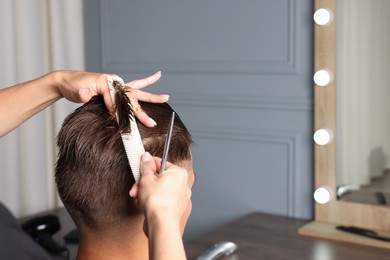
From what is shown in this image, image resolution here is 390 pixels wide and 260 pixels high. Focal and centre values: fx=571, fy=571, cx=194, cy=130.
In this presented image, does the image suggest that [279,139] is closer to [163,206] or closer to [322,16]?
[322,16]

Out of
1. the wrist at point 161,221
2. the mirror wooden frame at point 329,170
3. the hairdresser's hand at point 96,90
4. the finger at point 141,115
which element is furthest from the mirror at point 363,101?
the wrist at point 161,221

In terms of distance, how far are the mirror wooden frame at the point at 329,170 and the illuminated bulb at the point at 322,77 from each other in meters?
0.01

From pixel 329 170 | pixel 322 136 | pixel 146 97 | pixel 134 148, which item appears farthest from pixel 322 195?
pixel 134 148

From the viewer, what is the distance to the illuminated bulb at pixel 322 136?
178cm

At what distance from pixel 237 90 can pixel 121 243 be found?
1.12 metres

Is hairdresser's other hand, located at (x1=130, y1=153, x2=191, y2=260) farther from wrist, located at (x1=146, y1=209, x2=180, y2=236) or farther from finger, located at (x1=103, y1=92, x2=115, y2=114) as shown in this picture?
finger, located at (x1=103, y1=92, x2=115, y2=114)

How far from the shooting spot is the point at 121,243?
933 mm

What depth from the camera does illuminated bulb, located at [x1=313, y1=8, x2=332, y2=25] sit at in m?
1.74

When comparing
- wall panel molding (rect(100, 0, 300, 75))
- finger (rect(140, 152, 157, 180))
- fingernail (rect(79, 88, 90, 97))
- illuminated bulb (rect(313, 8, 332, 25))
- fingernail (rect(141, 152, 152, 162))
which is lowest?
finger (rect(140, 152, 157, 180))

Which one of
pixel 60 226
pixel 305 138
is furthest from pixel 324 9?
pixel 60 226

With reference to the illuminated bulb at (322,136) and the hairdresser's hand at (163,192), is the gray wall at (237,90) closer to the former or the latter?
the illuminated bulb at (322,136)

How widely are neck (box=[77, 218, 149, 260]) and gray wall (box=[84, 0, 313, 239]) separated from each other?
104 cm

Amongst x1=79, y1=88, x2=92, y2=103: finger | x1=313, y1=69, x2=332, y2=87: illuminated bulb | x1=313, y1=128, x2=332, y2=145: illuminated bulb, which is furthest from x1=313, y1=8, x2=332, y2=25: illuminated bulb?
x1=79, y1=88, x2=92, y2=103: finger

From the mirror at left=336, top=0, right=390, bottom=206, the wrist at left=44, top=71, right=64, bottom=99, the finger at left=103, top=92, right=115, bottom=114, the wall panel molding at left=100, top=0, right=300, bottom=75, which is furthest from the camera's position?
the wall panel molding at left=100, top=0, right=300, bottom=75
